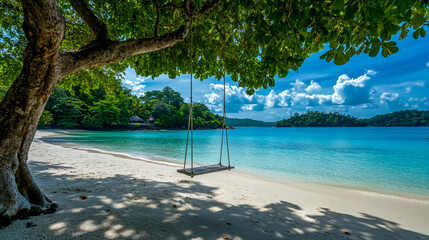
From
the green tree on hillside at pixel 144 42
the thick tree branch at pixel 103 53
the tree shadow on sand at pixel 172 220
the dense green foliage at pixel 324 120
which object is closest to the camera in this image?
the green tree on hillside at pixel 144 42

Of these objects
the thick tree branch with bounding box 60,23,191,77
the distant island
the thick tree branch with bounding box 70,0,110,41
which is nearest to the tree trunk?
the thick tree branch with bounding box 60,23,191,77

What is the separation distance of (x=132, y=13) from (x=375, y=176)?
11.5 metres

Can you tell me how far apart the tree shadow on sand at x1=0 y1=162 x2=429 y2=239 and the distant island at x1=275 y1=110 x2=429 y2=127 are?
129068 millimetres

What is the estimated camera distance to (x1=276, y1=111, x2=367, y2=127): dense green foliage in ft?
373

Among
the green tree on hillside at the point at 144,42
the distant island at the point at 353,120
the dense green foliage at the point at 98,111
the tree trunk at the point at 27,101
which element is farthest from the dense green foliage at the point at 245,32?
the distant island at the point at 353,120

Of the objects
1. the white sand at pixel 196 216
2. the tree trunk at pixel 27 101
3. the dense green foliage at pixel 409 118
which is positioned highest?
the dense green foliage at pixel 409 118

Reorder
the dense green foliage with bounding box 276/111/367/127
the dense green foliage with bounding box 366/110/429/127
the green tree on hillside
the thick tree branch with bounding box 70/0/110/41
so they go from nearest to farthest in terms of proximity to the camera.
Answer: the green tree on hillside → the thick tree branch with bounding box 70/0/110/41 → the dense green foliage with bounding box 366/110/429/127 → the dense green foliage with bounding box 276/111/367/127

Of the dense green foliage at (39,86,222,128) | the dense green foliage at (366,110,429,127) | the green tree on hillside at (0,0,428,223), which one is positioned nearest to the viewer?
the green tree on hillside at (0,0,428,223)

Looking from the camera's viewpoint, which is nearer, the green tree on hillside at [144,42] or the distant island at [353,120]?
the green tree on hillside at [144,42]

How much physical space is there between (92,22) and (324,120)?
133m

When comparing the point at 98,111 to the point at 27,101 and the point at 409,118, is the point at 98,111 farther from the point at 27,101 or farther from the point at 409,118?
the point at 409,118

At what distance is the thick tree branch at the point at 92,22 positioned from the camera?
287 centimetres

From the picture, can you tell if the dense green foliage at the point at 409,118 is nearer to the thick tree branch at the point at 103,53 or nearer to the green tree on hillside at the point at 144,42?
the green tree on hillside at the point at 144,42

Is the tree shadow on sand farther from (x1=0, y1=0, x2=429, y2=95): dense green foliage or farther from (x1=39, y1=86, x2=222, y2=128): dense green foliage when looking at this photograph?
(x1=39, y1=86, x2=222, y2=128): dense green foliage
